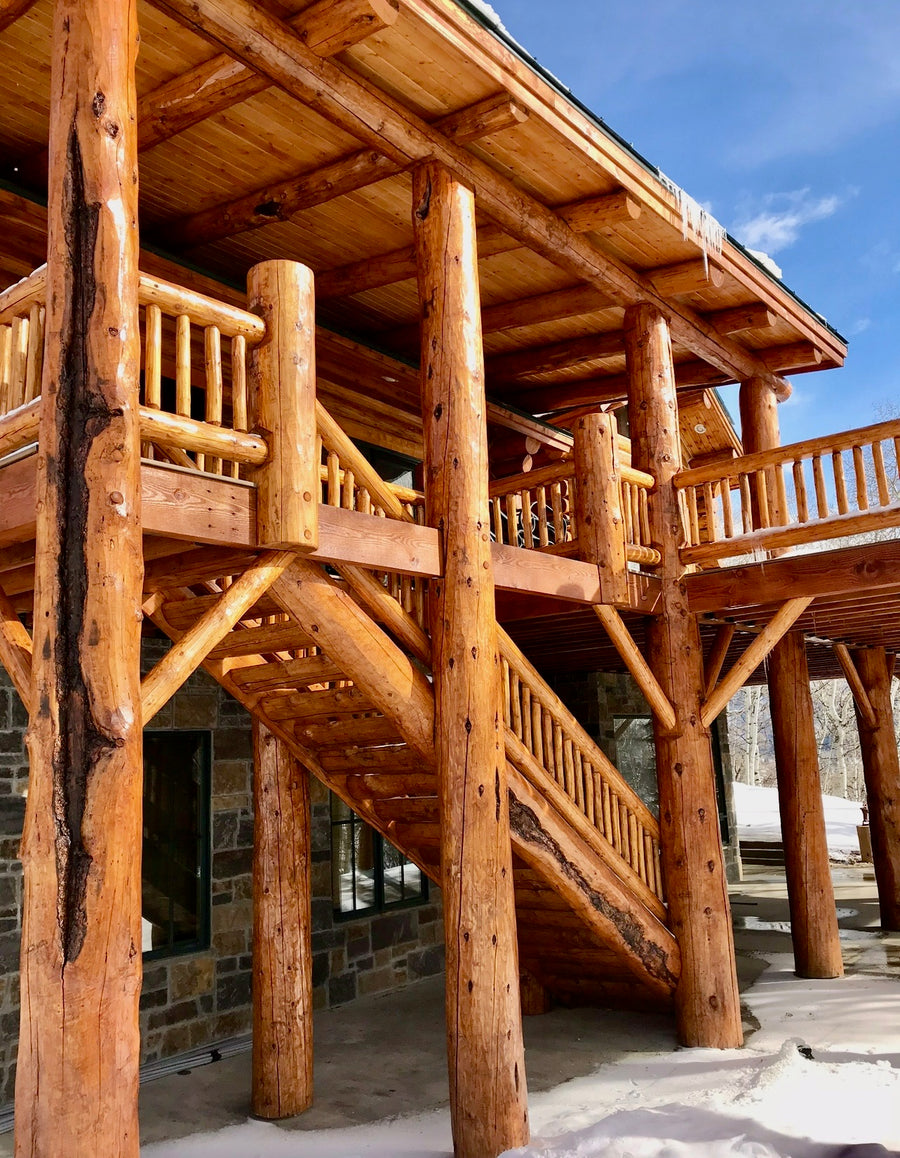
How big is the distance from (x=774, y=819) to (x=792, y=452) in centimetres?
2403

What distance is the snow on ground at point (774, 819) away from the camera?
23.8 meters

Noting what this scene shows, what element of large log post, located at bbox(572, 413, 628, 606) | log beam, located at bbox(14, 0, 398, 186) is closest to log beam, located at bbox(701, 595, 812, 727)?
large log post, located at bbox(572, 413, 628, 606)

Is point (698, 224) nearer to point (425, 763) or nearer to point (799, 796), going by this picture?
point (425, 763)

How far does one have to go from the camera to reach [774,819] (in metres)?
29.6

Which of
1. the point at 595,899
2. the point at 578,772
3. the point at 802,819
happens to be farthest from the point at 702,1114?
the point at 802,819

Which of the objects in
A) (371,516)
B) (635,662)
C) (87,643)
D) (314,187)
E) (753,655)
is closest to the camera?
(87,643)

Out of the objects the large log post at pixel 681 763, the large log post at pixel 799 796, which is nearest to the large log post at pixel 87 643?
the large log post at pixel 681 763

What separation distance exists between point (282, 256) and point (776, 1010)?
8105mm

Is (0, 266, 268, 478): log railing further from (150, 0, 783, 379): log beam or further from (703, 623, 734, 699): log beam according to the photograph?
(703, 623, 734, 699): log beam

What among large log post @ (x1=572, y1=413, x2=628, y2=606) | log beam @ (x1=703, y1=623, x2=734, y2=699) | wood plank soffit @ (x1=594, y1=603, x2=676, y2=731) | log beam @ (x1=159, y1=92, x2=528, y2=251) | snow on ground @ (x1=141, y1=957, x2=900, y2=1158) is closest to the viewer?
snow on ground @ (x1=141, y1=957, x2=900, y2=1158)

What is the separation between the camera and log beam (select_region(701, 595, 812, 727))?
8.41 metres

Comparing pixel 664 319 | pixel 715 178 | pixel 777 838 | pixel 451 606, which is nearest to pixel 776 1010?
pixel 451 606

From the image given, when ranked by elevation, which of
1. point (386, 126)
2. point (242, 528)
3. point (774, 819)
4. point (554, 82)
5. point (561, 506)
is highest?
point (554, 82)

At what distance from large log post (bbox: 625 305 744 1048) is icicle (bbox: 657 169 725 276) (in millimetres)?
824
